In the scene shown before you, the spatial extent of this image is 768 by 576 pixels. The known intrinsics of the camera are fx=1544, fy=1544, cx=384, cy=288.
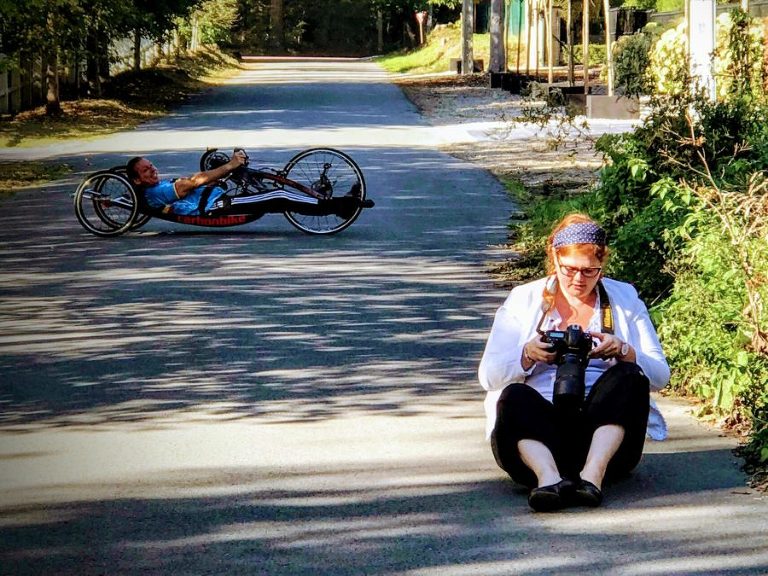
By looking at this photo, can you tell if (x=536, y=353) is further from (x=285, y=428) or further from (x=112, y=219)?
(x=112, y=219)

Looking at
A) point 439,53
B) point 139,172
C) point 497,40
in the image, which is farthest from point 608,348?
point 439,53

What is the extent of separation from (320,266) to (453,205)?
4593 millimetres

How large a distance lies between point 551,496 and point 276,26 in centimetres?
9416

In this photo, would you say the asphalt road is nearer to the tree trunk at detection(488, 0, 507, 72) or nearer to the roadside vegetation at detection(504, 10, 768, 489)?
the roadside vegetation at detection(504, 10, 768, 489)

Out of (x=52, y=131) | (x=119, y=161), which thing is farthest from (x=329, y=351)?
(x=52, y=131)

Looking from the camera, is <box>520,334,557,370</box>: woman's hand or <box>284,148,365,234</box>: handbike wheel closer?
<box>520,334,557,370</box>: woman's hand

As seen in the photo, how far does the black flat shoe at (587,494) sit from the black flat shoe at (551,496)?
0.09 ft

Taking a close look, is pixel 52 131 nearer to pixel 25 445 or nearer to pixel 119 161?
pixel 119 161

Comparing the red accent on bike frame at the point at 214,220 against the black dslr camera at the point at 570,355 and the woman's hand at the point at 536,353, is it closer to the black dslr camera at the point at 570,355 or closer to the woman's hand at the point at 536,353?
the woman's hand at the point at 536,353

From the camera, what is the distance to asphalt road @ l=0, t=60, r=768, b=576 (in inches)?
223

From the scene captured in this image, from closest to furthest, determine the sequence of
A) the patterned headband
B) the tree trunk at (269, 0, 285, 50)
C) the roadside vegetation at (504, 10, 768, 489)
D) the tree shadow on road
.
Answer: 1. the tree shadow on road
2. the patterned headband
3. the roadside vegetation at (504, 10, 768, 489)
4. the tree trunk at (269, 0, 285, 50)

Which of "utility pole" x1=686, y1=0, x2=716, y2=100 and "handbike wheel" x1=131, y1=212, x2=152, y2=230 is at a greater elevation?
Result: "utility pole" x1=686, y1=0, x2=716, y2=100

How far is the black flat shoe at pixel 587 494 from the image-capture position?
6.07 meters

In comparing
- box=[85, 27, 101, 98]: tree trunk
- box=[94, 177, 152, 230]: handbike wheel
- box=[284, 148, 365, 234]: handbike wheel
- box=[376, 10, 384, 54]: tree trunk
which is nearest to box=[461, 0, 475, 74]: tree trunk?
box=[85, 27, 101, 98]: tree trunk
